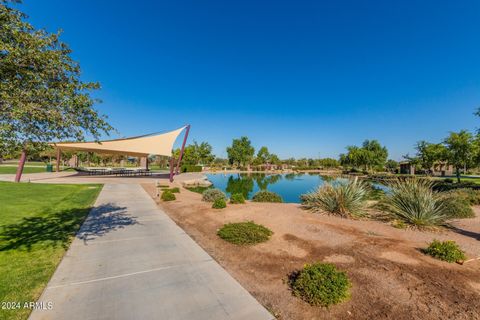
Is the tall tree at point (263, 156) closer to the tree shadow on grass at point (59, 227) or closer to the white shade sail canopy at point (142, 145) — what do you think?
the white shade sail canopy at point (142, 145)

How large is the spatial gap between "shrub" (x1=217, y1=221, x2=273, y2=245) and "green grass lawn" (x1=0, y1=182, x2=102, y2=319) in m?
4.00

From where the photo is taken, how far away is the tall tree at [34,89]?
3.40 metres

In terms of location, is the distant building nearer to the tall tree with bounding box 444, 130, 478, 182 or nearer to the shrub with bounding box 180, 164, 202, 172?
the tall tree with bounding box 444, 130, 478, 182

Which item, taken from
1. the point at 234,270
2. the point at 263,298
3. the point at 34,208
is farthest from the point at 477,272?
the point at 34,208

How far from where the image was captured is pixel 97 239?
6.26 m

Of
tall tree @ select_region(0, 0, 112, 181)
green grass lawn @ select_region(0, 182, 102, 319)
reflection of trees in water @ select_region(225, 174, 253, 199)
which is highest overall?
tall tree @ select_region(0, 0, 112, 181)

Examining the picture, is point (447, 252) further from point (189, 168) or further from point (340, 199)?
point (189, 168)

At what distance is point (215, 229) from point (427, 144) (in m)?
42.3

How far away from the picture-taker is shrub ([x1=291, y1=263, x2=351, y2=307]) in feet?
11.4

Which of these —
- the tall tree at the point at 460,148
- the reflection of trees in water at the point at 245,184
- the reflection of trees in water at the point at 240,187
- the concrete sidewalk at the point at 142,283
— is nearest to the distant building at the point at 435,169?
the tall tree at the point at 460,148

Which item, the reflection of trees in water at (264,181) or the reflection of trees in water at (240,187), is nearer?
the reflection of trees in water at (240,187)

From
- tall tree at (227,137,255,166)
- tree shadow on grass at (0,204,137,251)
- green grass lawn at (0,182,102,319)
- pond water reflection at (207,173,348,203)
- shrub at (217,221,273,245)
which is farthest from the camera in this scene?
tall tree at (227,137,255,166)

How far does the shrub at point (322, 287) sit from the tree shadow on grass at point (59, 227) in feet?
19.2

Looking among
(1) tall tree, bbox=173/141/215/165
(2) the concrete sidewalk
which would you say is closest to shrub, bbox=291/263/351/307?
(2) the concrete sidewalk
